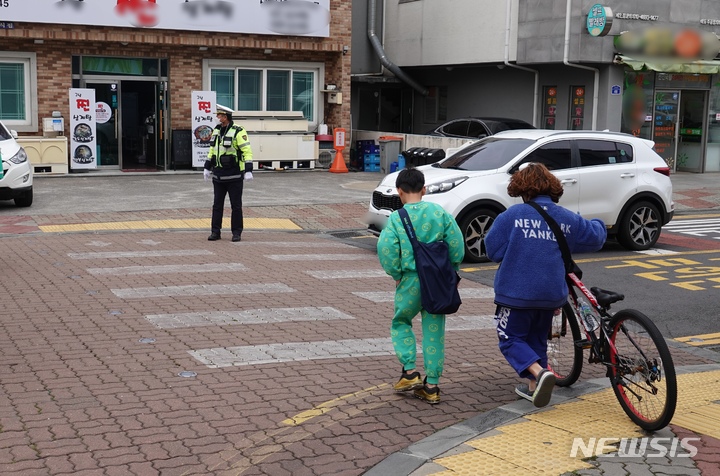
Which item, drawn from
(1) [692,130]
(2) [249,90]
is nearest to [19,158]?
(2) [249,90]

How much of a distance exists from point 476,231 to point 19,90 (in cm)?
1386

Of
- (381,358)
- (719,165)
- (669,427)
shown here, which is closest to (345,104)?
(719,165)

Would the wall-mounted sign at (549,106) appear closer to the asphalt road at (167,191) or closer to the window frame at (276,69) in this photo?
the asphalt road at (167,191)

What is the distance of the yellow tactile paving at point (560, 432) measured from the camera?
5277mm

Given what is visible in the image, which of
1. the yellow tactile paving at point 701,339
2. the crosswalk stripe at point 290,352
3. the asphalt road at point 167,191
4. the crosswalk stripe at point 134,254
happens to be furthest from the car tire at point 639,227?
the crosswalk stripe at point 290,352

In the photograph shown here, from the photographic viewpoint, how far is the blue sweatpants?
20.2ft

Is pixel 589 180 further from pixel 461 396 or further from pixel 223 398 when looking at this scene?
pixel 223 398

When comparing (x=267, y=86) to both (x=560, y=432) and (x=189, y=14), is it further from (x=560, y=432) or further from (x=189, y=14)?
(x=560, y=432)

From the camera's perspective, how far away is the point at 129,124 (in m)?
23.7

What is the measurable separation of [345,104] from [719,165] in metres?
10.1

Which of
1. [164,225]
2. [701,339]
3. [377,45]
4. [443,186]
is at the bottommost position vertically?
[701,339]

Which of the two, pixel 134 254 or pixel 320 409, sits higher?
pixel 134 254

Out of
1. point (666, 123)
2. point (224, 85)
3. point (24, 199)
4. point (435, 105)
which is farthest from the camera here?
point (435, 105)

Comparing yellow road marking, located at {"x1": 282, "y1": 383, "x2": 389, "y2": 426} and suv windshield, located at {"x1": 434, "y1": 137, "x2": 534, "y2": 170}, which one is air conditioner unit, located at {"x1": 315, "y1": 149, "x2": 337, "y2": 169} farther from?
yellow road marking, located at {"x1": 282, "y1": 383, "x2": 389, "y2": 426}
